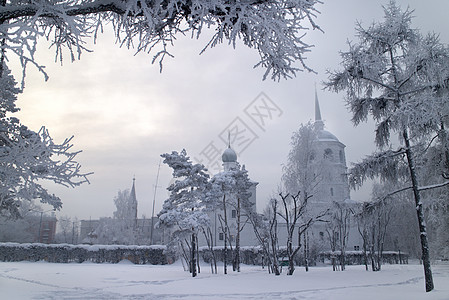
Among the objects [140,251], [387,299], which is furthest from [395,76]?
[140,251]

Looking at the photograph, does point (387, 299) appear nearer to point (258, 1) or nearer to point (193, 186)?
point (258, 1)

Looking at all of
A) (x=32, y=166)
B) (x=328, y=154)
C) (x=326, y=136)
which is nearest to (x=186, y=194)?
(x=32, y=166)

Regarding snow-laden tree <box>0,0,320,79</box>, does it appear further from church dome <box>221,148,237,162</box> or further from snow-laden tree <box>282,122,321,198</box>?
church dome <box>221,148,237,162</box>

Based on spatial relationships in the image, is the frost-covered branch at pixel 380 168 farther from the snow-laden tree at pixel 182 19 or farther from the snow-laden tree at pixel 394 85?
the snow-laden tree at pixel 182 19

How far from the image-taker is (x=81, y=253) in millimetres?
31125

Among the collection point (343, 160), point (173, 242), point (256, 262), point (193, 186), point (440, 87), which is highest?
point (343, 160)

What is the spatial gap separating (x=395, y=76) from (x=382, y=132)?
1736mm

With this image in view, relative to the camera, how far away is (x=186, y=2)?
383 centimetres

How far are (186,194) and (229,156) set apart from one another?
24770 millimetres

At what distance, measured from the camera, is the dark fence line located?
30750mm

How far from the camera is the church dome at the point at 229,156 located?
4175 cm

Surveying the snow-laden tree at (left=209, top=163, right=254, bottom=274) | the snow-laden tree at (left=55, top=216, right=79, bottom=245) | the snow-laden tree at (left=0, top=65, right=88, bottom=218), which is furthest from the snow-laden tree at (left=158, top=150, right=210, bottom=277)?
the snow-laden tree at (left=55, top=216, right=79, bottom=245)

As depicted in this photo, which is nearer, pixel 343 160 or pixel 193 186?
pixel 193 186

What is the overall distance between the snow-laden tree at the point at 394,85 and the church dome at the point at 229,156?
3142cm
